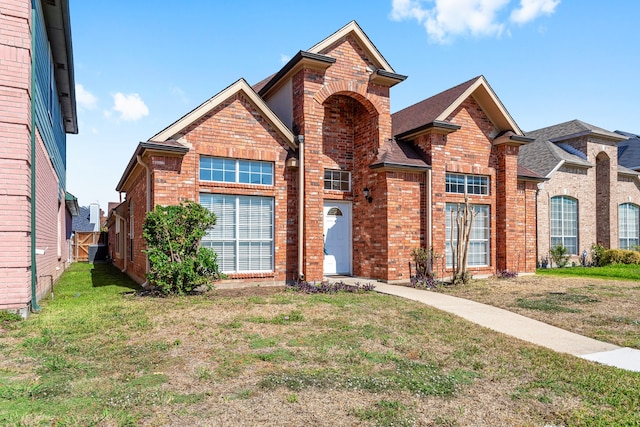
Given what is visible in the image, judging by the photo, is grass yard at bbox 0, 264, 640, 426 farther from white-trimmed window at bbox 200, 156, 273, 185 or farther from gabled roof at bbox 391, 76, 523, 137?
gabled roof at bbox 391, 76, 523, 137

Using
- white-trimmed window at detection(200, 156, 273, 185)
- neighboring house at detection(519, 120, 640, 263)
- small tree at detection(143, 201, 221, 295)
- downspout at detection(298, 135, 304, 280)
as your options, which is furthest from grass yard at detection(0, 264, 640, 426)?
neighboring house at detection(519, 120, 640, 263)

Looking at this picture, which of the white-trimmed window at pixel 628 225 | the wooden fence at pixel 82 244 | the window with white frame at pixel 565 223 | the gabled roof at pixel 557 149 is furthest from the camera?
the wooden fence at pixel 82 244

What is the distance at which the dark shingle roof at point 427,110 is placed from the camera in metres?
14.4

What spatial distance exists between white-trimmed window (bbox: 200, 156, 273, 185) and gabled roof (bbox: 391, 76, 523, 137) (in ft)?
18.3

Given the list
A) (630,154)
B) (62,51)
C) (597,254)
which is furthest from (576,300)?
(630,154)

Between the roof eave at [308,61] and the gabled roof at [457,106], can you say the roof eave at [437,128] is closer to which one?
the gabled roof at [457,106]

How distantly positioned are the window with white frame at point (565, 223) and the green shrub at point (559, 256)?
1.73ft

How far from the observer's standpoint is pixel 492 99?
48.1ft

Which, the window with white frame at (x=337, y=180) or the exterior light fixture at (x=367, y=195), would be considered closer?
the exterior light fixture at (x=367, y=195)

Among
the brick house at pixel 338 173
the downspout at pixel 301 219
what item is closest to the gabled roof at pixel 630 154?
the brick house at pixel 338 173

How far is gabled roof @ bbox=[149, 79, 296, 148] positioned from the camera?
1072 centimetres

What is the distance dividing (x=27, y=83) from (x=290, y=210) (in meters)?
7.01

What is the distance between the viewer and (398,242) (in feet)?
43.4

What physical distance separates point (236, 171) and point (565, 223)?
17.0m
